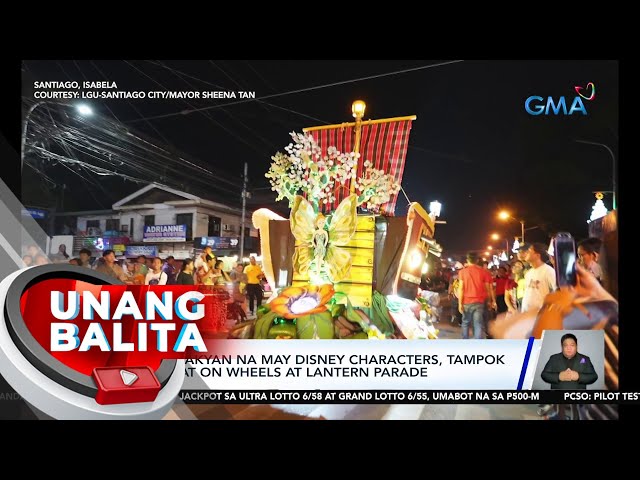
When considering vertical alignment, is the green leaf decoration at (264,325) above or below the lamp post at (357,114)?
below

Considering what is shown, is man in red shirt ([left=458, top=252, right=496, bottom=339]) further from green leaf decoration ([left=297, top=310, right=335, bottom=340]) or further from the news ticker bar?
green leaf decoration ([left=297, top=310, right=335, bottom=340])

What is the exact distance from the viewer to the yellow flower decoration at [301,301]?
155 inches

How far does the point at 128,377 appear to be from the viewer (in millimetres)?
3453

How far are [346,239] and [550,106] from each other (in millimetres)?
1815

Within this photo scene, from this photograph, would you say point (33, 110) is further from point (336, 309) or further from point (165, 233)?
point (336, 309)

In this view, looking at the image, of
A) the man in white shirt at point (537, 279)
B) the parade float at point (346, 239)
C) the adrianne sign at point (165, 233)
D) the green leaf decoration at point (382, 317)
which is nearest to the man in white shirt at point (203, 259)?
the adrianne sign at point (165, 233)

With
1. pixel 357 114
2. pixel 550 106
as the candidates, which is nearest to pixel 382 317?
pixel 357 114

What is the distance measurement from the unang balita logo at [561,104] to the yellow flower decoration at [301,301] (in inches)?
80.0

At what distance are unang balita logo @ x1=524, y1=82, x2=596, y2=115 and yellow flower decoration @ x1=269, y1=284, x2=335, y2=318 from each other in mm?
2032

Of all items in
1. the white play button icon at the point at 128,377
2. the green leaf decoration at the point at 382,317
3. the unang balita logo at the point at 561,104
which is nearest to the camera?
the white play button icon at the point at 128,377

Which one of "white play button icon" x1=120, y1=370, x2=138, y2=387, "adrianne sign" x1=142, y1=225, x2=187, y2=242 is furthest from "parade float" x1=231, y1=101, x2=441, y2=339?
"white play button icon" x1=120, y1=370, x2=138, y2=387

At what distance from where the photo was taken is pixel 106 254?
3934mm

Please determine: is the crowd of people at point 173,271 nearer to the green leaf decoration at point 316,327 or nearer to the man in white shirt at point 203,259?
the man in white shirt at point 203,259

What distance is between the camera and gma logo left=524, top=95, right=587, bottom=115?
3.84m
